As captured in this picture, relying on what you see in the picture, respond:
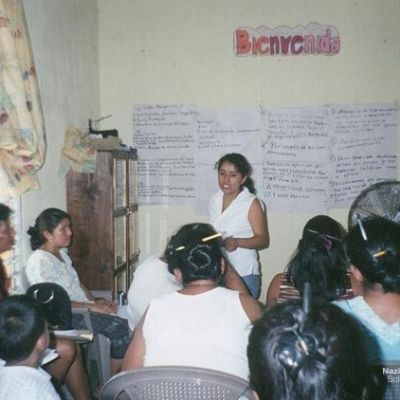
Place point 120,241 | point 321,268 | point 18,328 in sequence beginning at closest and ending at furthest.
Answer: point 18,328, point 321,268, point 120,241

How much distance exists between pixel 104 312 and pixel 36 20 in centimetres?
173

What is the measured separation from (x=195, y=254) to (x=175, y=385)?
54 centimetres

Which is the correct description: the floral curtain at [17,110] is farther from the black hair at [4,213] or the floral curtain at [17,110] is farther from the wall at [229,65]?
the wall at [229,65]

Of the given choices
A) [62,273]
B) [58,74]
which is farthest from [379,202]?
[58,74]

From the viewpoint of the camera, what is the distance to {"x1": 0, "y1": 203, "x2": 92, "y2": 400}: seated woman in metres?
2.36

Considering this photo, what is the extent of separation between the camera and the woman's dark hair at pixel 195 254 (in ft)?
5.86

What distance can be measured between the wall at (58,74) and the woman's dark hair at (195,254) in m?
1.29

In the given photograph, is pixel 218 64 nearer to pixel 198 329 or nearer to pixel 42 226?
pixel 42 226

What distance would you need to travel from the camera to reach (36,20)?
9.98 ft

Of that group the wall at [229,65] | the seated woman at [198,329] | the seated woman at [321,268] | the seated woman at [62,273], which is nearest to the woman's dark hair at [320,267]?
the seated woman at [321,268]

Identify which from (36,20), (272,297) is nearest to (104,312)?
(272,297)

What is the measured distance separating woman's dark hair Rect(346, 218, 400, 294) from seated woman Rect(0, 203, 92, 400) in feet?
4.62

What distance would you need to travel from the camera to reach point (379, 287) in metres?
1.54

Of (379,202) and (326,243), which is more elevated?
(379,202)
